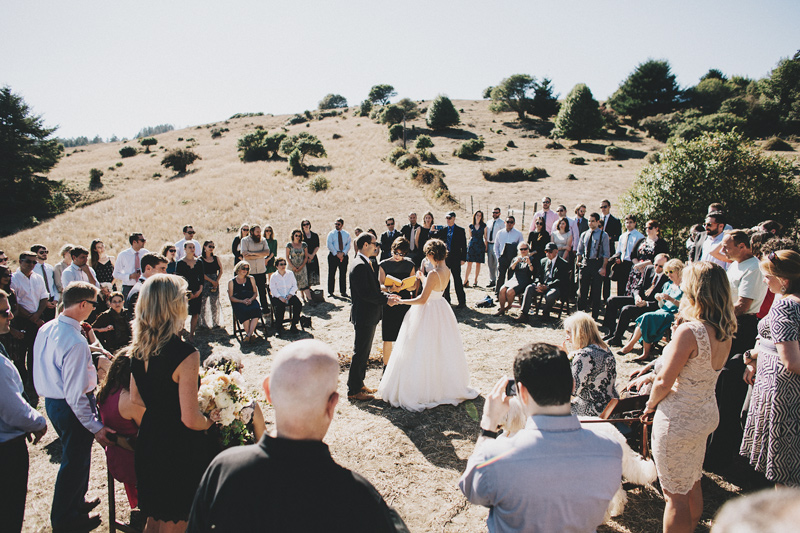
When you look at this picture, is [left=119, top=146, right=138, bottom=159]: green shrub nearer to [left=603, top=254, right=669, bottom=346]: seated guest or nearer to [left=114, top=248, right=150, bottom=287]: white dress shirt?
[left=114, top=248, right=150, bottom=287]: white dress shirt

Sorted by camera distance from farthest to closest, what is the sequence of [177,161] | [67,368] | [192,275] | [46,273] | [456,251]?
[177,161] → [456,251] → [192,275] → [46,273] → [67,368]

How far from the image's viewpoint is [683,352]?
2787 millimetres

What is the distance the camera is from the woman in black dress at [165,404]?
8.70 ft

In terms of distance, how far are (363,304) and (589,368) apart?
288 centimetres

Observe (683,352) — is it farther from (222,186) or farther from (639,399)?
(222,186)

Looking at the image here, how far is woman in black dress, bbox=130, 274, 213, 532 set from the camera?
265 centimetres

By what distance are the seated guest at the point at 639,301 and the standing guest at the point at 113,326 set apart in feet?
27.5

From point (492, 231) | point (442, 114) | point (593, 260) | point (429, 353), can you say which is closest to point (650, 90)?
point (442, 114)

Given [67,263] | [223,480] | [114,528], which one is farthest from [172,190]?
[223,480]

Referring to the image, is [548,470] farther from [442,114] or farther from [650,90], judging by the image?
[650,90]

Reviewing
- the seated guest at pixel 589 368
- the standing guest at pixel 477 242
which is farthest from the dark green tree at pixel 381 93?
the seated guest at pixel 589 368

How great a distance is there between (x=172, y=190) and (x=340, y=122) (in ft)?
131

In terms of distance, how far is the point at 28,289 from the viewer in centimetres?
641

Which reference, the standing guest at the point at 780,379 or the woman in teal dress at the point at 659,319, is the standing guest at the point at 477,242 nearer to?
the woman in teal dress at the point at 659,319
